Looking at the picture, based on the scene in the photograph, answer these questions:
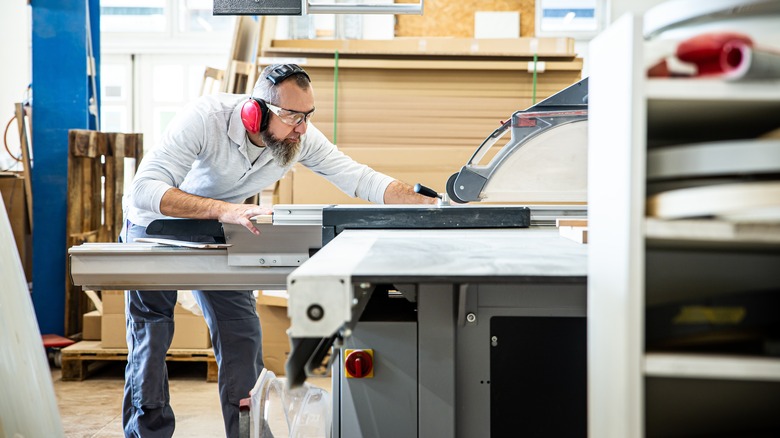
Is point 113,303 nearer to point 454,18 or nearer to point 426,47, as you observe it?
point 426,47

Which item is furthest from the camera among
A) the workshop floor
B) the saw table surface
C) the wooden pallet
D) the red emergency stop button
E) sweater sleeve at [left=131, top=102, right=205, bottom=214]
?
the wooden pallet

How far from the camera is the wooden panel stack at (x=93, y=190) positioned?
4.40 meters

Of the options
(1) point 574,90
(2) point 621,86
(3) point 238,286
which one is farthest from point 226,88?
(2) point 621,86

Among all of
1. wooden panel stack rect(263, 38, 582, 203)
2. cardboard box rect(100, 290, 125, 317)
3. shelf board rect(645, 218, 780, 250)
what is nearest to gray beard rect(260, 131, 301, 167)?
wooden panel stack rect(263, 38, 582, 203)

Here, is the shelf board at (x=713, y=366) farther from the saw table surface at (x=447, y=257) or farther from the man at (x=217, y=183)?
the man at (x=217, y=183)

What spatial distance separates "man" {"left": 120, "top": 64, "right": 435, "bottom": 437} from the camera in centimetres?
264

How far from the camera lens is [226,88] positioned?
175 inches

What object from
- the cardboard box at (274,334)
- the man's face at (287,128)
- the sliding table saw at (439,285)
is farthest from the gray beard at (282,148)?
the cardboard box at (274,334)

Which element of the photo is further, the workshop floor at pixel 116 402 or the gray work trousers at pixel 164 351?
the workshop floor at pixel 116 402

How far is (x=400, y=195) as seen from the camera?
2943 mm

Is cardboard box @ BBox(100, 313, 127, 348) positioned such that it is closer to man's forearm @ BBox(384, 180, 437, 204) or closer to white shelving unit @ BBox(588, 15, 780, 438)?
man's forearm @ BBox(384, 180, 437, 204)

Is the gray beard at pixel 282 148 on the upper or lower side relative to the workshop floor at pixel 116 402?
upper

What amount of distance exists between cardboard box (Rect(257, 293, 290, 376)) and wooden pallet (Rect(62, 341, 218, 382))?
0.29 meters

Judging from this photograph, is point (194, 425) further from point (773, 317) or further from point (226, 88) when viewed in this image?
point (773, 317)
